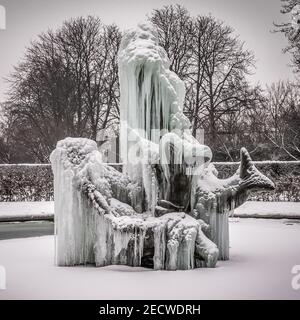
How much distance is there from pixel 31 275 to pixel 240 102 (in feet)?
89.7

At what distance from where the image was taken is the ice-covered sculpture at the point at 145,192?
341 inches

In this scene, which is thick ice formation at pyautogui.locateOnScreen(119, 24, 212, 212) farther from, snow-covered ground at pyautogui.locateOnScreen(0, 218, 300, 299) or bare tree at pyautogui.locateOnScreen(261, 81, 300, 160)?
bare tree at pyautogui.locateOnScreen(261, 81, 300, 160)

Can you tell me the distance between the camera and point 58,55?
35344 mm

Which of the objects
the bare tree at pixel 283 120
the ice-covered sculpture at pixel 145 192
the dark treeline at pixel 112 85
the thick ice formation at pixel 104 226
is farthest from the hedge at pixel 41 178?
the thick ice formation at pixel 104 226

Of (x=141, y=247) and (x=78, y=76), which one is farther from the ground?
(x=78, y=76)

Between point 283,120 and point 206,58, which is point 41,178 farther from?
point 283,120

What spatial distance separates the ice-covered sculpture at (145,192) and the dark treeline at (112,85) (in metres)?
22.5

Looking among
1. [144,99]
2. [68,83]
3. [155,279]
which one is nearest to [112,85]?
[68,83]

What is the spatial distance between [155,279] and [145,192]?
2.09 meters
